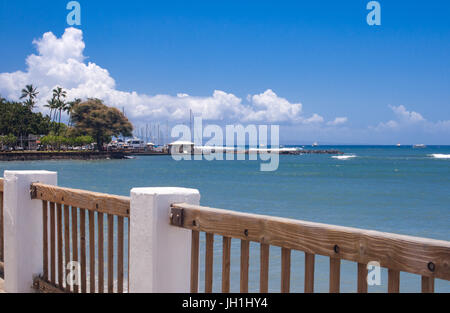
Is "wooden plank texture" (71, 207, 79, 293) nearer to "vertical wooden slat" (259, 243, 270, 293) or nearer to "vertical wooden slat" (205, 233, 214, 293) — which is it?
"vertical wooden slat" (205, 233, 214, 293)

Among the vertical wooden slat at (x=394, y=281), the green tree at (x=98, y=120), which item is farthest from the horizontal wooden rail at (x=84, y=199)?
the green tree at (x=98, y=120)

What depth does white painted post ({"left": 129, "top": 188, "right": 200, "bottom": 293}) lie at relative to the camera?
2.36 metres

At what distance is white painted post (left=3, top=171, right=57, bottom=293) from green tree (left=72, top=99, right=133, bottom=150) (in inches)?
3179

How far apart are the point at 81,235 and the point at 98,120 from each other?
267 ft

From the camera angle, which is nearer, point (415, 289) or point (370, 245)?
point (370, 245)

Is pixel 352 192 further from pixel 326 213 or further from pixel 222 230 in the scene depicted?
pixel 222 230

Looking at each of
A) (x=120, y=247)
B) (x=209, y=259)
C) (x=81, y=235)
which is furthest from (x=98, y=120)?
(x=209, y=259)

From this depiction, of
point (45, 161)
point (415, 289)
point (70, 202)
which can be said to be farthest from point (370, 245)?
point (45, 161)

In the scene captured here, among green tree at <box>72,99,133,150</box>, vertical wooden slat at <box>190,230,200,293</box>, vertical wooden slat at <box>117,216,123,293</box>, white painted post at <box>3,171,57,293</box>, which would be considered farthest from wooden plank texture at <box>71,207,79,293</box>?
green tree at <box>72,99,133,150</box>

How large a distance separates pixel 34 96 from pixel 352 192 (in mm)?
76640

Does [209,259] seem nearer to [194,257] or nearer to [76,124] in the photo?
[194,257]

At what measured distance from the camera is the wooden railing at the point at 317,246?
A: 167cm
